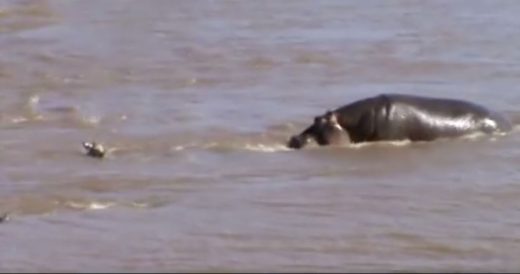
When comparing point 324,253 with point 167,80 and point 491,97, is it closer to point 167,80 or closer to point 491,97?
point 491,97

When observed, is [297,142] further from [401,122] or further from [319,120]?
[401,122]

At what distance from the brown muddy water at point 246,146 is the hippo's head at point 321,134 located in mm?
98

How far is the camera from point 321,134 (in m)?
10.6

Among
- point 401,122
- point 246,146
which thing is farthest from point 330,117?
point 246,146

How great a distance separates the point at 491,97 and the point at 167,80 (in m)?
2.77

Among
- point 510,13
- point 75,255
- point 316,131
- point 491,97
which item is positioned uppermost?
point 510,13

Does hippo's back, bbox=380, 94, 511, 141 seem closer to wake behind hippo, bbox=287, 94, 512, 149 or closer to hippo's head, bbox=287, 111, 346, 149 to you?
wake behind hippo, bbox=287, 94, 512, 149

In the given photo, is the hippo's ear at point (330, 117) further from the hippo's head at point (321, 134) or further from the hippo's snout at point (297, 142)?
the hippo's snout at point (297, 142)

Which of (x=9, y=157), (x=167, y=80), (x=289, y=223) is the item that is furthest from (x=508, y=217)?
(x=167, y=80)

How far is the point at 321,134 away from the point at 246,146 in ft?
1.57

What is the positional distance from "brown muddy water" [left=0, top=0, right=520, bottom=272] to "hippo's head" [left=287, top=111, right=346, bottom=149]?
98 millimetres

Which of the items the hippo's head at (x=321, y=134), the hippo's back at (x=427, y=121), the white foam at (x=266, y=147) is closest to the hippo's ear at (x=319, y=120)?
the hippo's head at (x=321, y=134)

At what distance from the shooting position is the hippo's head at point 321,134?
34.7ft

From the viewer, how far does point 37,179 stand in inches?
367
